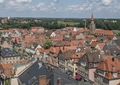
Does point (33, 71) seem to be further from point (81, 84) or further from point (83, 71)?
point (83, 71)

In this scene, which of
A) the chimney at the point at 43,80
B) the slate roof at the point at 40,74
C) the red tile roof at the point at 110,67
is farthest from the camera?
the red tile roof at the point at 110,67

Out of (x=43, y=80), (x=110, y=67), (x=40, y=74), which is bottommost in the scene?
(x=110, y=67)

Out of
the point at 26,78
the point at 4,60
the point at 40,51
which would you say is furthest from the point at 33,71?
the point at 40,51

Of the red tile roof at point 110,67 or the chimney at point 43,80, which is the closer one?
the chimney at point 43,80

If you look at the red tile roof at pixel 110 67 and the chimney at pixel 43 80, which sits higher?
the chimney at pixel 43 80

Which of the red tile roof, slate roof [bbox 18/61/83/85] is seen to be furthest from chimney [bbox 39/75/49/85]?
the red tile roof

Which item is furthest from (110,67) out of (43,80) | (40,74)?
(43,80)

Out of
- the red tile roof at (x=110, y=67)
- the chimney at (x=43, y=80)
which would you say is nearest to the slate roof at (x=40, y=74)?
the chimney at (x=43, y=80)

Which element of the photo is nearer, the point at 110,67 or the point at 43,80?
the point at 43,80

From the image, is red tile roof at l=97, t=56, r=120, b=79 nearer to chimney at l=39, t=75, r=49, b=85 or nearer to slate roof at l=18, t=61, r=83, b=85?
slate roof at l=18, t=61, r=83, b=85

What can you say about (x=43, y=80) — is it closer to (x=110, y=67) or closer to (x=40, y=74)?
(x=40, y=74)

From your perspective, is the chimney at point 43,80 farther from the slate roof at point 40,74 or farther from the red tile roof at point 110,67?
the red tile roof at point 110,67
